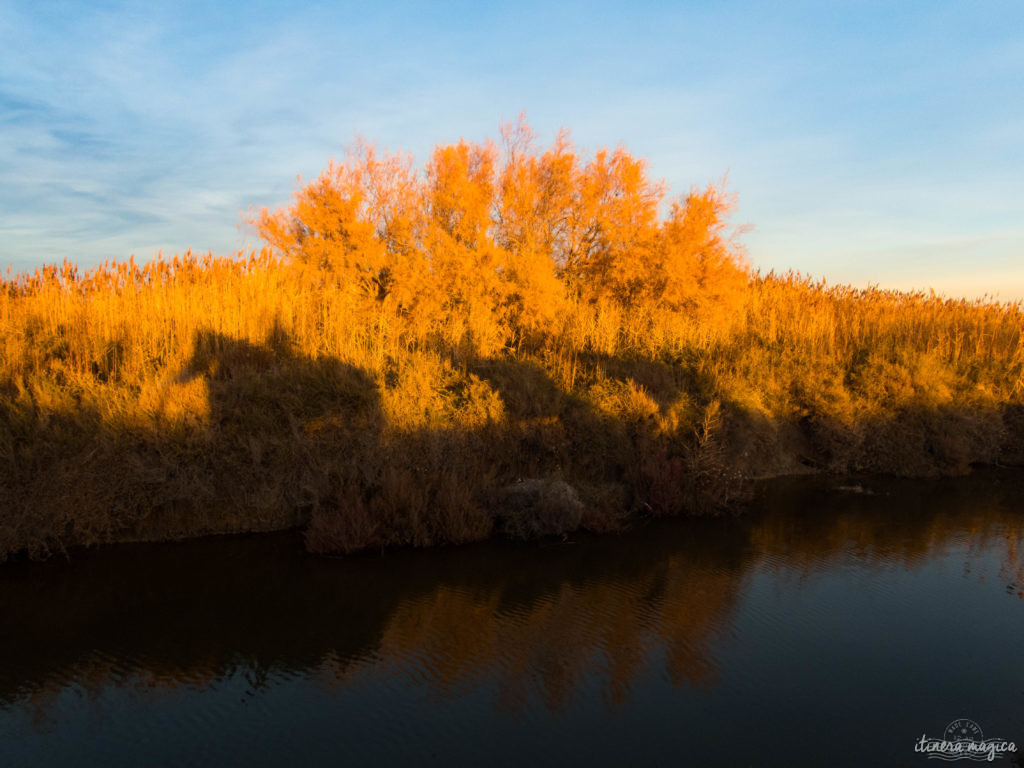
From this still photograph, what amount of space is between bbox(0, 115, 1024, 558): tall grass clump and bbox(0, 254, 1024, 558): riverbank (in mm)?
34

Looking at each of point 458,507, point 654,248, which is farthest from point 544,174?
point 458,507

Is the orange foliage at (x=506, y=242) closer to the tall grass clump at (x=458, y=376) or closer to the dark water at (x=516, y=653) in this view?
the tall grass clump at (x=458, y=376)

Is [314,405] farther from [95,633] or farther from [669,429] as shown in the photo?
[669,429]

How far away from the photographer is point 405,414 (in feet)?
27.4

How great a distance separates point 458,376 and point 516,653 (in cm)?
496

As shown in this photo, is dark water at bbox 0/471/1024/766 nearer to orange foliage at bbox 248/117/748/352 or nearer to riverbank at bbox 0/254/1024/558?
riverbank at bbox 0/254/1024/558

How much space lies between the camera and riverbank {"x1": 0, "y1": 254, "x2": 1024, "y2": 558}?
7.04m

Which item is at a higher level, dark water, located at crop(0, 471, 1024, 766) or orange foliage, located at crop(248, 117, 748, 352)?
orange foliage, located at crop(248, 117, 748, 352)

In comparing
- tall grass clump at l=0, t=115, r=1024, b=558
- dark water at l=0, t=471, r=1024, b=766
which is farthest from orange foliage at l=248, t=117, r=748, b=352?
dark water at l=0, t=471, r=1024, b=766

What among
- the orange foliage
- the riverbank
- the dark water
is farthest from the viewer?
the orange foliage

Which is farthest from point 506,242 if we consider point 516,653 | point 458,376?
point 516,653

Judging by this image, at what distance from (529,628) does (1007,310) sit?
60.1ft

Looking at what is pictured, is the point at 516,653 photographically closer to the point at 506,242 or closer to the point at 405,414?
the point at 405,414

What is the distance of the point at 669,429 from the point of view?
9297 mm
